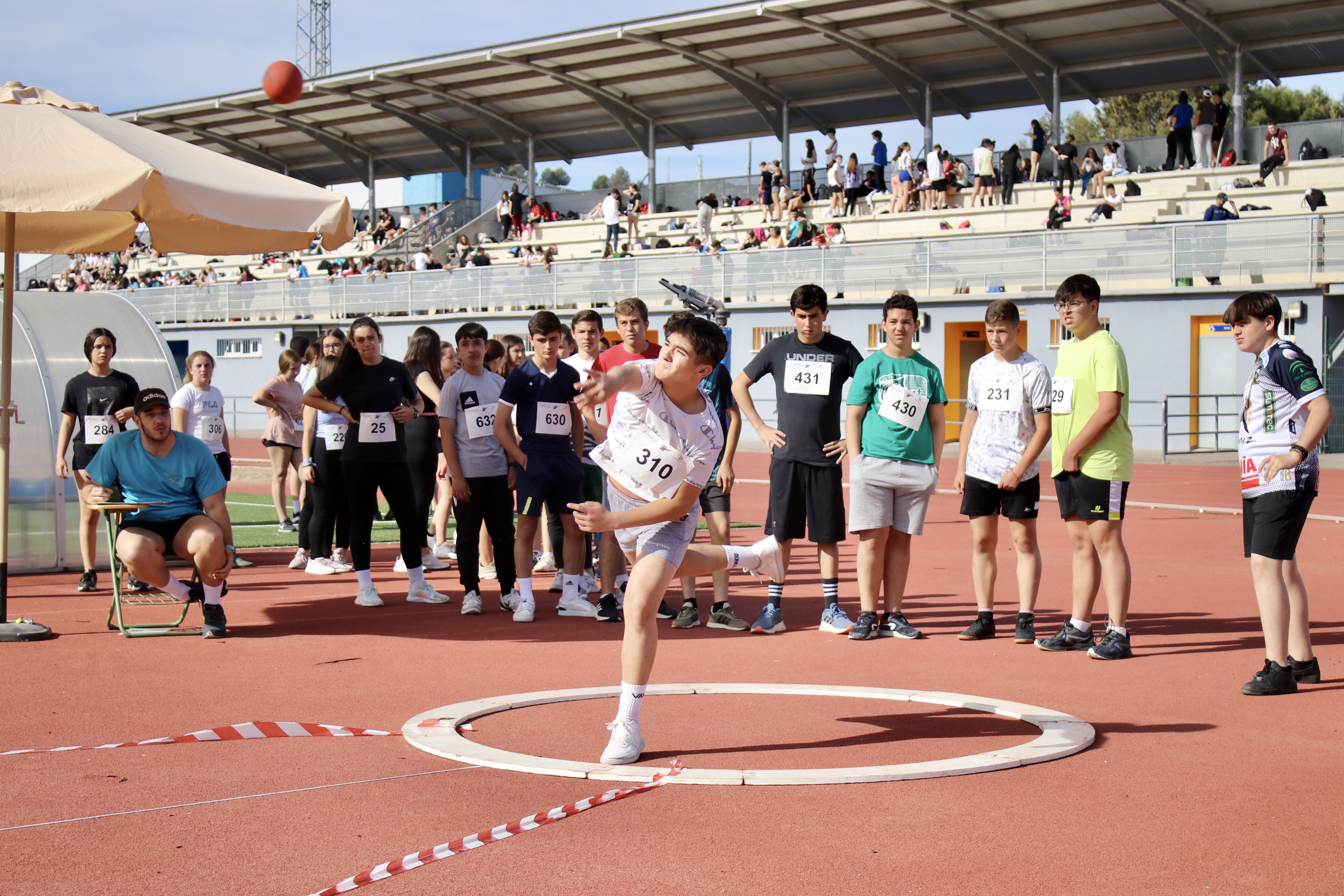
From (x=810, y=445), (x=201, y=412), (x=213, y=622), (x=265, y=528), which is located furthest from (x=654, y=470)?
(x=265, y=528)

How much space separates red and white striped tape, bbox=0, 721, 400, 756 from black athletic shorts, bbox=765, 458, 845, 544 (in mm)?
3696

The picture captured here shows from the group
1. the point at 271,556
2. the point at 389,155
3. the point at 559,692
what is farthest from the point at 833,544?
the point at 389,155

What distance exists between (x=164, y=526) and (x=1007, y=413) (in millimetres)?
5901

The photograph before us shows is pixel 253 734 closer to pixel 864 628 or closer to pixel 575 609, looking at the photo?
pixel 575 609

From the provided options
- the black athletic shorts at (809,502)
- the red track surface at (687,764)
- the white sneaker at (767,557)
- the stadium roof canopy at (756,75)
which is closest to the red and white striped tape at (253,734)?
the red track surface at (687,764)

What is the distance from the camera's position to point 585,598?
1015 cm

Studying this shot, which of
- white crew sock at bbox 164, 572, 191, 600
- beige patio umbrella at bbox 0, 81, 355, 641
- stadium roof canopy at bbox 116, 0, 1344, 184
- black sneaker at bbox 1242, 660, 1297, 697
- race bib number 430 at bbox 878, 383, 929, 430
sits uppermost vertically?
stadium roof canopy at bbox 116, 0, 1344, 184

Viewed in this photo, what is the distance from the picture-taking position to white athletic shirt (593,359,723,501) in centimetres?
562

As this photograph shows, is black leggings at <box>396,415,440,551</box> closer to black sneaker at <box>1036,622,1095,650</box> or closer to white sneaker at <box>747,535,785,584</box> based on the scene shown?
white sneaker at <box>747,535,785,584</box>

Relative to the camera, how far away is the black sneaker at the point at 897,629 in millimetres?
8602

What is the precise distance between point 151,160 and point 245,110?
41919mm

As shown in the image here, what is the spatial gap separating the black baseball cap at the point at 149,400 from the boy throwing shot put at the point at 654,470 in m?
4.54

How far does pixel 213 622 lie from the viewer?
868 cm

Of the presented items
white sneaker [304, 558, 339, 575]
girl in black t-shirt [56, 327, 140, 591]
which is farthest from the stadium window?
girl in black t-shirt [56, 327, 140, 591]
